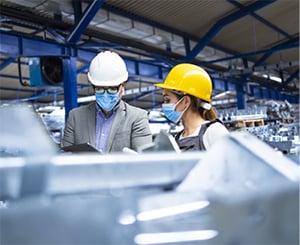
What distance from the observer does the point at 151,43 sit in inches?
196

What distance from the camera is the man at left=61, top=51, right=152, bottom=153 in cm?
163

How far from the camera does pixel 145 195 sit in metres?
0.50

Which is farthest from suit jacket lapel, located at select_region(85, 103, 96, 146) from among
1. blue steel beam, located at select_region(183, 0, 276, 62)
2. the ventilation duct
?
blue steel beam, located at select_region(183, 0, 276, 62)

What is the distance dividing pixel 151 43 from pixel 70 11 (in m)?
1.48

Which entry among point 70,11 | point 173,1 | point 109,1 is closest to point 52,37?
point 70,11

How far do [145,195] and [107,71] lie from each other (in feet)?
3.97

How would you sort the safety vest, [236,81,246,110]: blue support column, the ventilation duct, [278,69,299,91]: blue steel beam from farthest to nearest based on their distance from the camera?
[278,69,299,91]: blue steel beam → [236,81,246,110]: blue support column → the ventilation duct → the safety vest

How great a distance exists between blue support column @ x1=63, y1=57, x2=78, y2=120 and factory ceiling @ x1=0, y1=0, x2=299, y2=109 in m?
0.05

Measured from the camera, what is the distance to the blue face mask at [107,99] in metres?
1.66

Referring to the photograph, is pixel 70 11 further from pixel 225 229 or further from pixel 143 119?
pixel 225 229

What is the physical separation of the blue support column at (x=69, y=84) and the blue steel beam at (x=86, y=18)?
33 centimetres

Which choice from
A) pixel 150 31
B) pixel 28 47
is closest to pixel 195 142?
pixel 28 47

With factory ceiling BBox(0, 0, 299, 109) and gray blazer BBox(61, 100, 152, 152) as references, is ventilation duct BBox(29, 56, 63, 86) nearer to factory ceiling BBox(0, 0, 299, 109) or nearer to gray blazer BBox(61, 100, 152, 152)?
factory ceiling BBox(0, 0, 299, 109)

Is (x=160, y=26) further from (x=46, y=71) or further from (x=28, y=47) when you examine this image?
(x=28, y=47)
